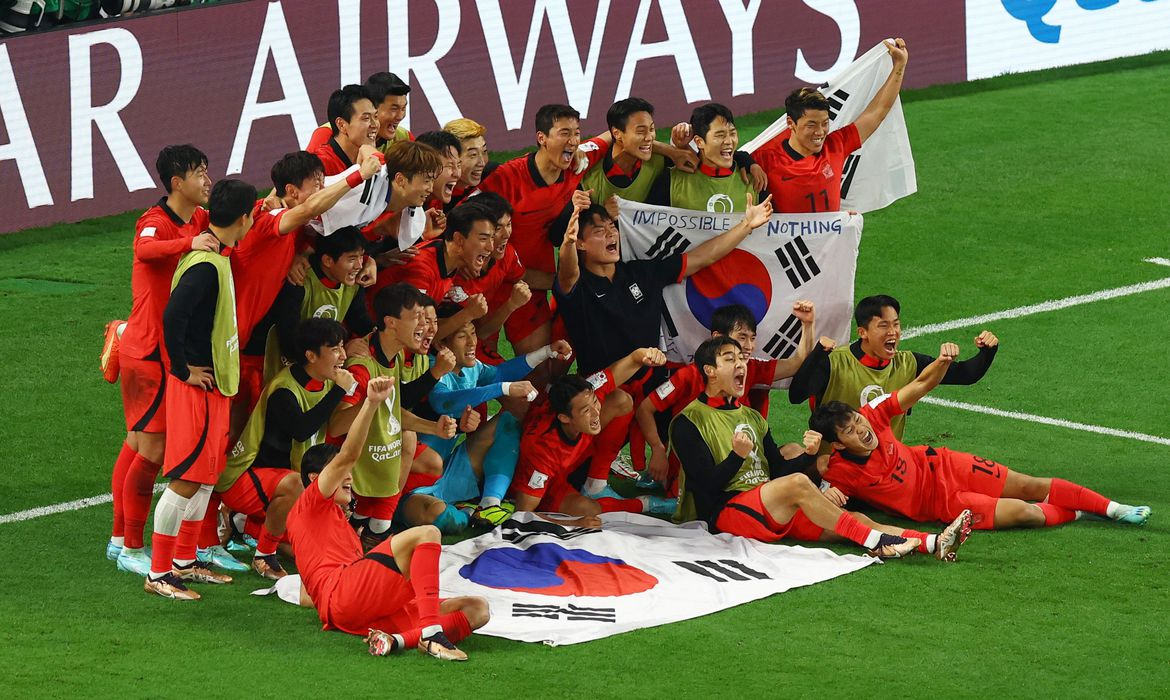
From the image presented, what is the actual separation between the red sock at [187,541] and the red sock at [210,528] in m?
0.29

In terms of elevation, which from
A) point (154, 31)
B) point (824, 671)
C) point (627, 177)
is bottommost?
point (824, 671)

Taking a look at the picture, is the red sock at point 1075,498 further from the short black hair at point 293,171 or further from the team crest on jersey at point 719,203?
the short black hair at point 293,171

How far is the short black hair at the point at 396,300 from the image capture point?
27.4 ft

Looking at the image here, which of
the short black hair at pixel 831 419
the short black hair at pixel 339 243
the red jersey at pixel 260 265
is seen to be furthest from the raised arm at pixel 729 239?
the red jersey at pixel 260 265

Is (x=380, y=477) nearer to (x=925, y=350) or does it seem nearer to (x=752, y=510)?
(x=752, y=510)

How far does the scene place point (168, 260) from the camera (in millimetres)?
7953

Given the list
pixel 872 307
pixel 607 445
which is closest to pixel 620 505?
pixel 607 445

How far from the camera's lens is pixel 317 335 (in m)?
8.07

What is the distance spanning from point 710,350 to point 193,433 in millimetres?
2677

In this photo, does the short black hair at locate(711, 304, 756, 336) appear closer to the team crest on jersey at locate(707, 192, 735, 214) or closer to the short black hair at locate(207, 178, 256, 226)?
the team crest on jersey at locate(707, 192, 735, 214)

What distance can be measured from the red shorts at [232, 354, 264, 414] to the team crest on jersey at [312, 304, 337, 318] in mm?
370

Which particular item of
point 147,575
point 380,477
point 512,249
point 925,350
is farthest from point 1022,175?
point 147,575

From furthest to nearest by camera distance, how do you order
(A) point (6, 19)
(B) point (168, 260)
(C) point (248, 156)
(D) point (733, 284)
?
(C) point (248, 156) < (A) point (6, 19) < (D) point (733, 284) < (B) point (168, 260)

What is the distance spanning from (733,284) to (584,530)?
186cm
